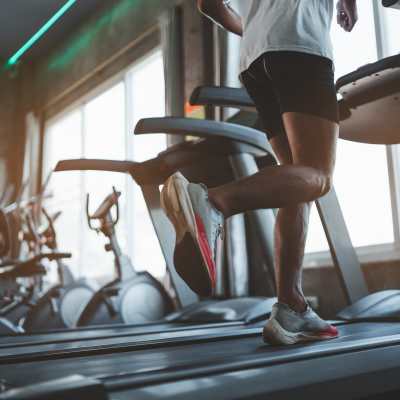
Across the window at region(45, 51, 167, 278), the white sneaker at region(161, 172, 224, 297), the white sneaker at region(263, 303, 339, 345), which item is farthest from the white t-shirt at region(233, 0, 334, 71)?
the window at region(45, 51, 167, 278)

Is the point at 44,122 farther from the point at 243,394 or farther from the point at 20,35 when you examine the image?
the point at 243,394

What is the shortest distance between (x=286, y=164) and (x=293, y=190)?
0.34ft

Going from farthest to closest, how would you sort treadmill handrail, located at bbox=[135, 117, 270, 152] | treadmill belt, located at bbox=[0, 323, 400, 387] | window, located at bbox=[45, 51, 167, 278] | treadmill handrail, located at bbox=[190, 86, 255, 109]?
window, located at bbox=[45, 51, 167, 278], treadmill handrail, located at bbox=[135, 117, 270, 152], treadmill handrail, located at bbox=[190, 86, 255, 109], treadmill belt, located at bbox=[0, 323, 400, 387]

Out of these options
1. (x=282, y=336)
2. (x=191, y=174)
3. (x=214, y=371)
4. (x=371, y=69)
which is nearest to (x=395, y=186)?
(x=191, y=174)

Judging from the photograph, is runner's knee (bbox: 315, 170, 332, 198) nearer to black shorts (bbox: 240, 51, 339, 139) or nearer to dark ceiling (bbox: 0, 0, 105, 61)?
black shorts (bbox: 240, 51, 339, 139)

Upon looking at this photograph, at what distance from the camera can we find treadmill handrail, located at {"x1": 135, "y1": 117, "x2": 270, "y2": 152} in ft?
7.88

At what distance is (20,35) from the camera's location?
24.0 ft

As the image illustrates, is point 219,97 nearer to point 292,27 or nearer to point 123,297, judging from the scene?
point 292,27

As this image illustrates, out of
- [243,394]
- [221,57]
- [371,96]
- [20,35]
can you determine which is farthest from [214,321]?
[20,35]

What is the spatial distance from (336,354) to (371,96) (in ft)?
3.32

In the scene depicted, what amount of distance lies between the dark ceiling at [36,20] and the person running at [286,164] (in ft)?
17.2

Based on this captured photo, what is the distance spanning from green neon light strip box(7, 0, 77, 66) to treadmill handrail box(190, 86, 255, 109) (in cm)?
486

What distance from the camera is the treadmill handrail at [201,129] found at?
7.88ft

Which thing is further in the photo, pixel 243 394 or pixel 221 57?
pixel 221 57
